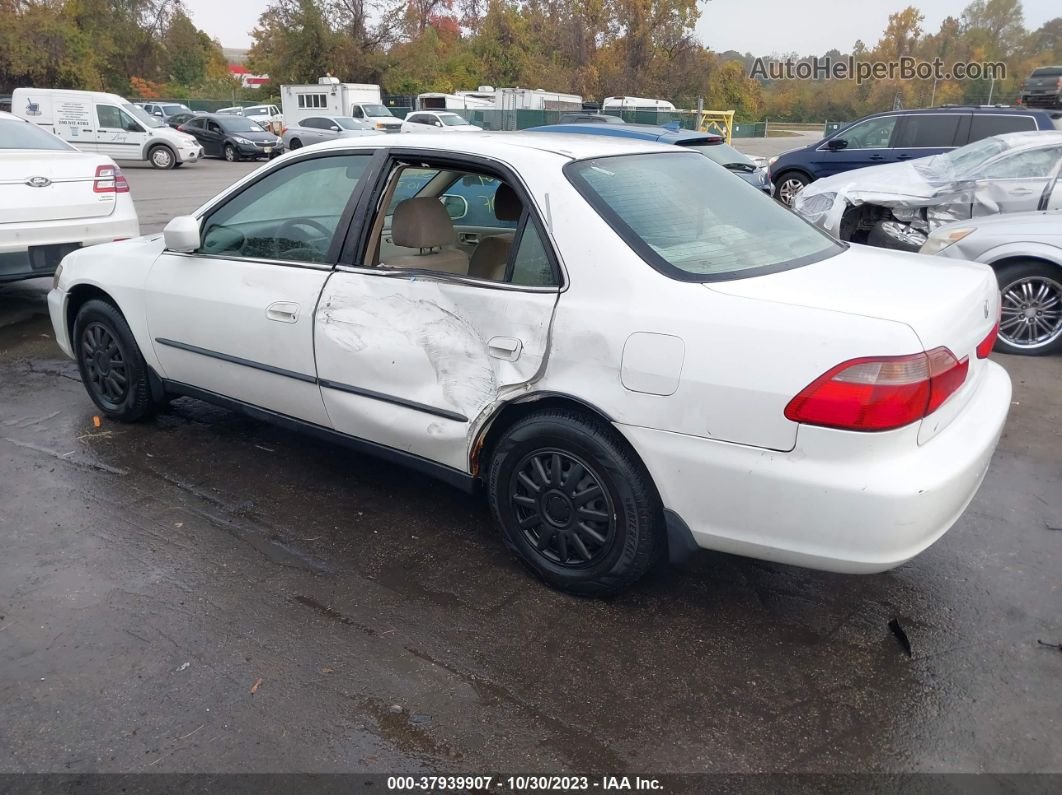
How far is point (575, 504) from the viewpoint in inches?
119

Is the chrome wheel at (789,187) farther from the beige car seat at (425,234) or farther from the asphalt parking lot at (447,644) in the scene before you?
the beige car seat at (425,234)

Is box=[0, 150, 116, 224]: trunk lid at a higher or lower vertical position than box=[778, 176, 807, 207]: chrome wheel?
higher

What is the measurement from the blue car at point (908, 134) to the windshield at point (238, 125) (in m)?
19.4

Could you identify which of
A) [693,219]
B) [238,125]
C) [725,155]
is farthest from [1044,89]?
[693,219]

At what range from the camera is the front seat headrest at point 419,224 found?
3.70 metres

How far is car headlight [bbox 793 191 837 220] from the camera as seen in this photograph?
9.03 m

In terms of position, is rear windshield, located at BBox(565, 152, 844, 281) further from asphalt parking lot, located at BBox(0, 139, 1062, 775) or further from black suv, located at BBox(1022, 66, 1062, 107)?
black suv, located at BBox(1022, 66, 1062, 107)

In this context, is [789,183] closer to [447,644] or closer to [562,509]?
[562,509]

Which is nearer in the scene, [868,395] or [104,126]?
[868,395]

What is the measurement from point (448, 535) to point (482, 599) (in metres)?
0.54

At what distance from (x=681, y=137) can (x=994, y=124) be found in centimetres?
596

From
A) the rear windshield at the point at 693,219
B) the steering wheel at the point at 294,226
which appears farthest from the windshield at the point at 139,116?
the rear windshield at the point at 693,219

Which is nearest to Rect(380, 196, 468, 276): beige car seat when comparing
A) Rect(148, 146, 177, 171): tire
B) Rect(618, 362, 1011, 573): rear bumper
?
Rect(618, 362, 1011, 573): rear bumper

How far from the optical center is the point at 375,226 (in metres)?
3.54
